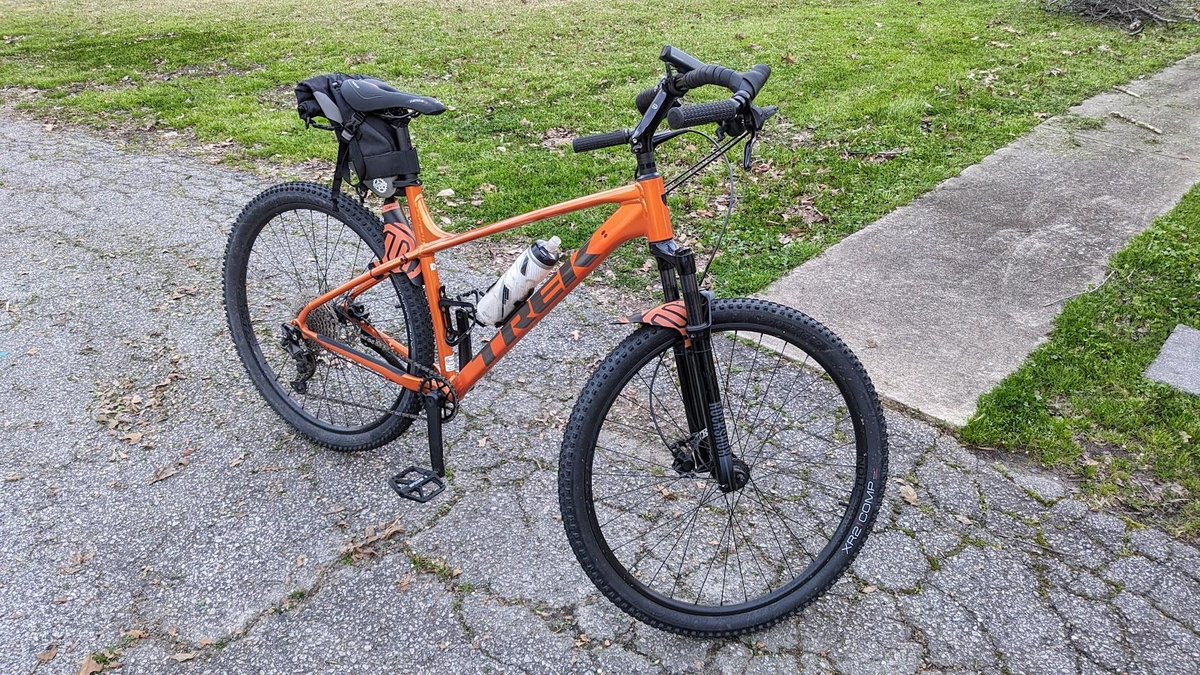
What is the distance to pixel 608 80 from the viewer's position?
24.9ft

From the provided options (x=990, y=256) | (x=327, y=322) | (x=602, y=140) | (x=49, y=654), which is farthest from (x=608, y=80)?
(x=49, y=654)

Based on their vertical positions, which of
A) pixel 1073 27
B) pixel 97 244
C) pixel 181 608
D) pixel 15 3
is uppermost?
Answer: pixel 15 3

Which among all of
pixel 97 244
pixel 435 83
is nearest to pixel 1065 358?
pixel 97 244

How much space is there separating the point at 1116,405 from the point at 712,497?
1751 mm

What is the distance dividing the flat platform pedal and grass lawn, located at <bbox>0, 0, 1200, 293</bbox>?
198 cm

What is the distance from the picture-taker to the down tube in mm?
2201

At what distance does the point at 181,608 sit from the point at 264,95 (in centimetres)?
632

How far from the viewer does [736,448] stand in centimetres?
305

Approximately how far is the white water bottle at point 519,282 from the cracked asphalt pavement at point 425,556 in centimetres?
80

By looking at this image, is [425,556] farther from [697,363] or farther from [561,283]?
[697,363]

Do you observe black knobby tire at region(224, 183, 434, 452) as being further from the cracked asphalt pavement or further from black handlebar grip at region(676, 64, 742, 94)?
black handlebar grip at region(676, 64, 742, 94)

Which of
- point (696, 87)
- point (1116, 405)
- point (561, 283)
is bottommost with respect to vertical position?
point (1116, 405)

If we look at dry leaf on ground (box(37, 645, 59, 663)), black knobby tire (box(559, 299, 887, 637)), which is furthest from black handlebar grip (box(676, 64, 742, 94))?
dry leaf on ground (box(37, 645, 59, 663))

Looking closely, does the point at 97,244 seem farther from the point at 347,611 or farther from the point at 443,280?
the point at 347,611
